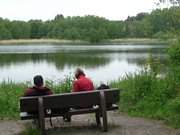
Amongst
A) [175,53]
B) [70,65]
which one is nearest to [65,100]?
[175,53]

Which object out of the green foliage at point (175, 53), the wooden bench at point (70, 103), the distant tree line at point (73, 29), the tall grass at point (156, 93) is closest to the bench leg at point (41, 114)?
the wooden bench at point (70, 103)

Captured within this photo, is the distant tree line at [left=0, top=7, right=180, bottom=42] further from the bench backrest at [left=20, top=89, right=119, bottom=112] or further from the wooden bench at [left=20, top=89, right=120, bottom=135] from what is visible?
the bench backrest at [left=20, top=89, right=119, bottom=112]

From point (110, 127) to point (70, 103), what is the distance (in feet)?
3.38

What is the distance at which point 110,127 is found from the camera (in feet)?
25.3

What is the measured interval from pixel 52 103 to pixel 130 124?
175cm

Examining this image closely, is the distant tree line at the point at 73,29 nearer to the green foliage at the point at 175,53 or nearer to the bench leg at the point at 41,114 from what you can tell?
the green foliage at the point at 175,53

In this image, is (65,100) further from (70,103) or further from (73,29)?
(73,29)

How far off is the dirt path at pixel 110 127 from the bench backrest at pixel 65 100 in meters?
0.50

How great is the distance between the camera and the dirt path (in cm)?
732

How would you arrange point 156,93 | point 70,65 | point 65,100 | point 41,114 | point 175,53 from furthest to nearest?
point 70,65 → point 156,93 → point 175,53 → point 65,100 → point 41,114

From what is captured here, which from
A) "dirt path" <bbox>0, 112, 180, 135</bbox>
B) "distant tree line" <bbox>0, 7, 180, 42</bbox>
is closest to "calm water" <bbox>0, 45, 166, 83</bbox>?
"dirt path" <bbox>0, 112, 180, 135</bbox>

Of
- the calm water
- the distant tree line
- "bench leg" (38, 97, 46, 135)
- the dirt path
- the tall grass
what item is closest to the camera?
"bench leg" (38, 97, 46, 135)

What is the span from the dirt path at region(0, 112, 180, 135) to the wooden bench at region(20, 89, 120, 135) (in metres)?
0.30

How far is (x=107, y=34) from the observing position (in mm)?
114562
